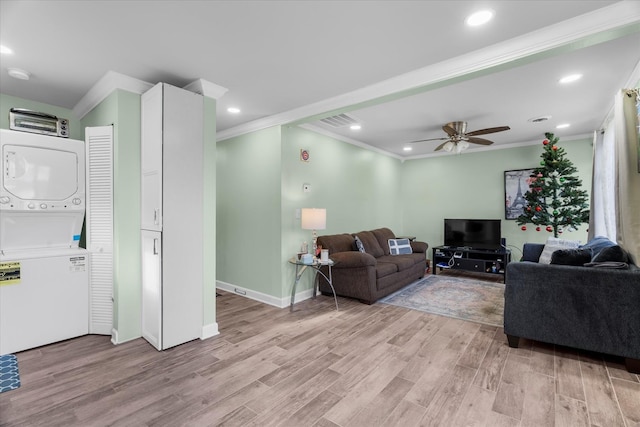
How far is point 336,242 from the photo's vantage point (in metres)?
4.65

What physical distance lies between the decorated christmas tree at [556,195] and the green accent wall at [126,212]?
18.8 ft

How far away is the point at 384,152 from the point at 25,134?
18.2 feet

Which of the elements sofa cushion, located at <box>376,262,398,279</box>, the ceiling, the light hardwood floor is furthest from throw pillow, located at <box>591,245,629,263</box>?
sofa cushion, located at <box>376,262,398,279</box>

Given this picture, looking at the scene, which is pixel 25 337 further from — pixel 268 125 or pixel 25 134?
pixel 268 125

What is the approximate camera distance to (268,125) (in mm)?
4148

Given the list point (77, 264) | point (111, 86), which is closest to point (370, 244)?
point (77, 264)

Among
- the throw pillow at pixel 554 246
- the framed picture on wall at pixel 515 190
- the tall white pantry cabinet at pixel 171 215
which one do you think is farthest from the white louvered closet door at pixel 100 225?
the framed picture on wall at pixel 515 190

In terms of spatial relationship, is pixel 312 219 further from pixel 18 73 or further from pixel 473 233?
pixel 473 233

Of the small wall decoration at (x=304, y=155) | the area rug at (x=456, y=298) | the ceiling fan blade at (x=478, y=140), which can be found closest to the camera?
the area rug at (x=456, y=298)

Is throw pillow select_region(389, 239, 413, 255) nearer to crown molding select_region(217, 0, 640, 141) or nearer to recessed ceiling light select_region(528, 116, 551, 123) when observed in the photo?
recessed ceiling light select_region(528, 116, 551, 123)

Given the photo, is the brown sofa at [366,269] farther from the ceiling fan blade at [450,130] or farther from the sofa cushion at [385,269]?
the ceiling fan blade at [450,130]

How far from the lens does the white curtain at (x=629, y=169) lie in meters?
2.51

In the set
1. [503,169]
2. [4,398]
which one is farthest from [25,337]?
[503,169]

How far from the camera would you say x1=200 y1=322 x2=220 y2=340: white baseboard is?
→ 9.98 feet
